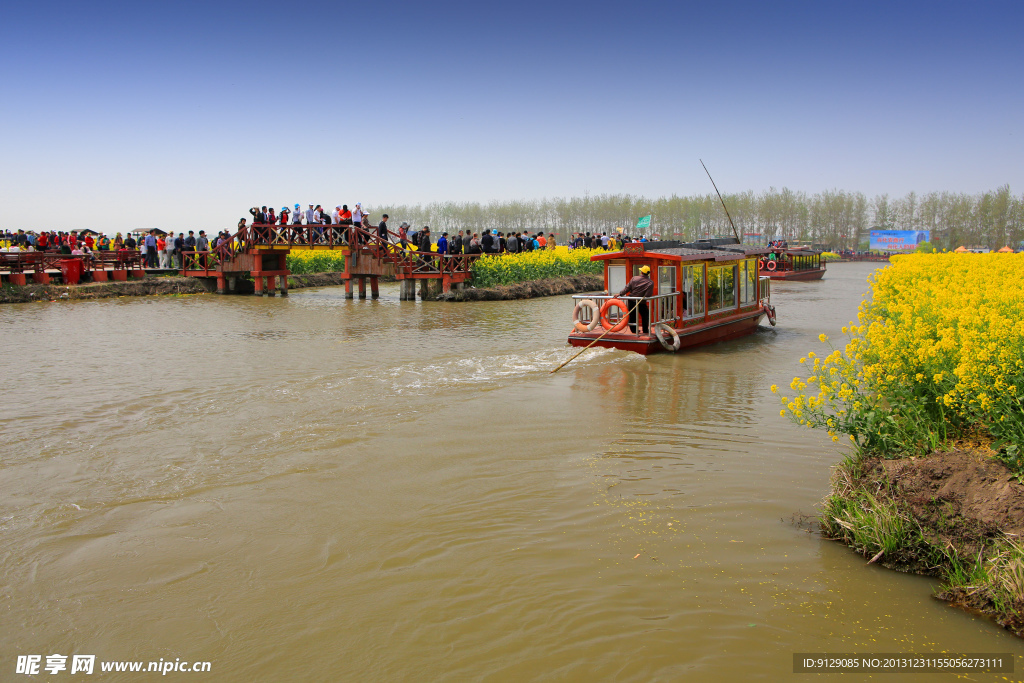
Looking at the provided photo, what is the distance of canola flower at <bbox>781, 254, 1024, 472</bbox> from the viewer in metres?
4.76

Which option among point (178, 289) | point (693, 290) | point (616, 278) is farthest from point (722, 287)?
point (178, 289)

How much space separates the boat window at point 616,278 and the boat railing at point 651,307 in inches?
17.8

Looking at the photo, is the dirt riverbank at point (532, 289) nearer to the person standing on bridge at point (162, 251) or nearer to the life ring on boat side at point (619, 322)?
the life ring on boat side at point (619, 322)

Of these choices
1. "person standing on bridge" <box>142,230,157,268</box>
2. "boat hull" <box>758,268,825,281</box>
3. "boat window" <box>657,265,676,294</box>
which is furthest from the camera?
"boat hull" <box>758,268,825,281</box>

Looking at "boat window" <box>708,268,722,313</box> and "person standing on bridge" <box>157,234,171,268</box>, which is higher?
"person standing on bridge" <box>157,234,171,268</box>

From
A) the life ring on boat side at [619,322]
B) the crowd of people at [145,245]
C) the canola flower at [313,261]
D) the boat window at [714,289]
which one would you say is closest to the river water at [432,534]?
the life ring on boat side at [619,322]

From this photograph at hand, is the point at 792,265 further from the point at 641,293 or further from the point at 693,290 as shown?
the point at 641,293

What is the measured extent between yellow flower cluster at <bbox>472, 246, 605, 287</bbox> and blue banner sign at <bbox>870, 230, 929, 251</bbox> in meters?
57.8

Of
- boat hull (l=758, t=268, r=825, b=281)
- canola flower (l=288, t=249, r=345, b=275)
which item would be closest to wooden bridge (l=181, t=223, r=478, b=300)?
canola flower (l=288, t=249, r=345, b=275)

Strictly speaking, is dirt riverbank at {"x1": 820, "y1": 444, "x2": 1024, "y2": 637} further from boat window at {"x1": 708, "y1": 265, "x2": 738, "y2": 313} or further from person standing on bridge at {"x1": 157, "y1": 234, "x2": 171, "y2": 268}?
person standing on bridge at {"x1": 157, "y1": 234, "x2": 171, "y2": 268}

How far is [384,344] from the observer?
16453 mm

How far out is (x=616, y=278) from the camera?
16.1 m

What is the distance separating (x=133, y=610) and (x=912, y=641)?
4815mm

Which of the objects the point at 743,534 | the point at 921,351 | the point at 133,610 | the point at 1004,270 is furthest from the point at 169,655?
the point at 1004,270
